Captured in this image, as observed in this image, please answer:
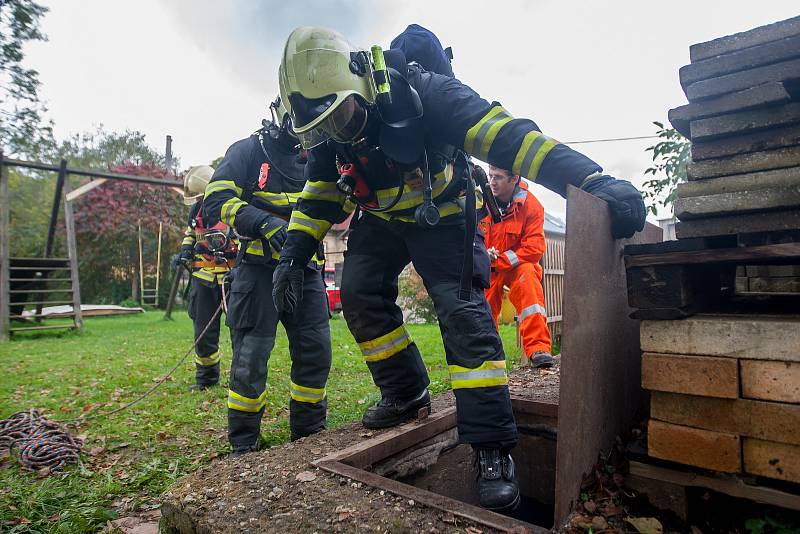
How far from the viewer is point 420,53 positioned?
8.09 ft

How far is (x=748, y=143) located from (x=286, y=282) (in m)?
2.18

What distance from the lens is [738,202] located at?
5.68ft

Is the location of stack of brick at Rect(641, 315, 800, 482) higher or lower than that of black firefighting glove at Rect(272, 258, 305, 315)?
lower

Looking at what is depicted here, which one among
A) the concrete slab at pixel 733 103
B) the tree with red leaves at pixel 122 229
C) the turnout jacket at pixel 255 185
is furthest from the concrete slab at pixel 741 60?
the tree with red leaves at pixel 122 229

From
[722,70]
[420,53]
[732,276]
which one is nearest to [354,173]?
[420,53]

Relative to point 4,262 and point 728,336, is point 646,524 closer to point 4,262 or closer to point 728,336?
point 728,336

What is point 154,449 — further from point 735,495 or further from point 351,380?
point 735,495

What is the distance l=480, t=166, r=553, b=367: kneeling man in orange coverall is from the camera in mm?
4473

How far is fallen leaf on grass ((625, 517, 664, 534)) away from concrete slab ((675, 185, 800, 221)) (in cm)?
110

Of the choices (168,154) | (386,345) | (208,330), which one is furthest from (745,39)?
(168,154)

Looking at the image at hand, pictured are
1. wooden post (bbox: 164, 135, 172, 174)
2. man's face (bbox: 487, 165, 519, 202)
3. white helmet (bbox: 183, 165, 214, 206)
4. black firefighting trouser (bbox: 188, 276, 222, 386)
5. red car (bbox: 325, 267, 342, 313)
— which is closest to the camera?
man's face (bbox: 487, 165, 519, 202)

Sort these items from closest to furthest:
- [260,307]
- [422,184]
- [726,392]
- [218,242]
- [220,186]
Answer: [726,392] → [422,184] → [260,307] → [220,186] → [218,242]

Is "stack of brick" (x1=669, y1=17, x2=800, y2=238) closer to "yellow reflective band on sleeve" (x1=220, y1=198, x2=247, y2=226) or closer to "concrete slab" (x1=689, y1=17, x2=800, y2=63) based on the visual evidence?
"concrete slab" (x1=689, y1=17, x2=800, y2=63)

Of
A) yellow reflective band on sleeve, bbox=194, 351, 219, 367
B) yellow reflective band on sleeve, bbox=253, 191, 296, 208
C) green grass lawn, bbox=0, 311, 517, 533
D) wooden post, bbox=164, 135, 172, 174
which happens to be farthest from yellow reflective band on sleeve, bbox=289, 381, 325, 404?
wooden post, bbox=164, 135, 172, 174
